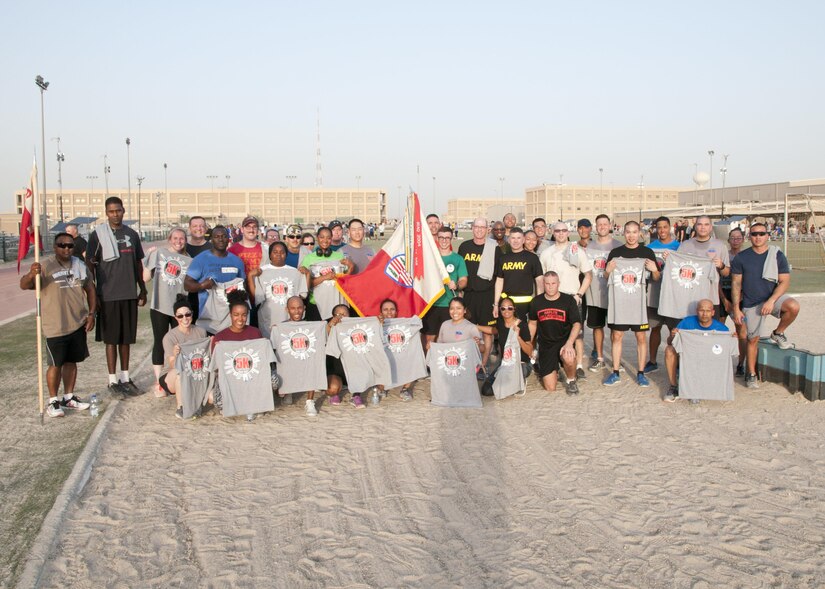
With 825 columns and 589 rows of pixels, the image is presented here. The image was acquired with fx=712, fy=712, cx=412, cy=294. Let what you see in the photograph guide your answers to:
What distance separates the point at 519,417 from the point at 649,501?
2534 mm

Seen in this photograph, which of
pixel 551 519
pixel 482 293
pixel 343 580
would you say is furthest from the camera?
pixel 482 293

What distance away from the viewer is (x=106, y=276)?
852cm

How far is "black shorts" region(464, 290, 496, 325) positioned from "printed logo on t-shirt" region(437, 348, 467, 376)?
1.19 metres

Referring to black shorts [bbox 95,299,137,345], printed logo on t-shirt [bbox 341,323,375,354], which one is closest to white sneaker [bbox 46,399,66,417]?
black shorts [bbox 95,299,137,345]

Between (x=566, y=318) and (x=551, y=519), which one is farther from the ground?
(x=566, y=318)

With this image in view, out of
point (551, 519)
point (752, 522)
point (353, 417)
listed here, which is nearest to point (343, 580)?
point (551, 519)

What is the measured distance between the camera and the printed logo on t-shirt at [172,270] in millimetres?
8680

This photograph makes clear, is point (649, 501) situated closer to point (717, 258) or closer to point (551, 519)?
point (551, 519)

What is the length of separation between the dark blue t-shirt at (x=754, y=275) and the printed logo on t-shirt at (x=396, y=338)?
4252 millimetres

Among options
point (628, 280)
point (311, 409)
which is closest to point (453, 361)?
point (311, 409)

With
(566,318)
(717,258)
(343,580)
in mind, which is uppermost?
(717,258)

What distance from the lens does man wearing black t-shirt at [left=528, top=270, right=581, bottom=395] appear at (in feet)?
29.8

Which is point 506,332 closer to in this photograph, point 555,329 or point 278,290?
point 555,329

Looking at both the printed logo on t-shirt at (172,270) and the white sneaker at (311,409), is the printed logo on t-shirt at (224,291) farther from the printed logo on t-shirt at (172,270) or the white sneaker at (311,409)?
the white sneaker at (311,409)
